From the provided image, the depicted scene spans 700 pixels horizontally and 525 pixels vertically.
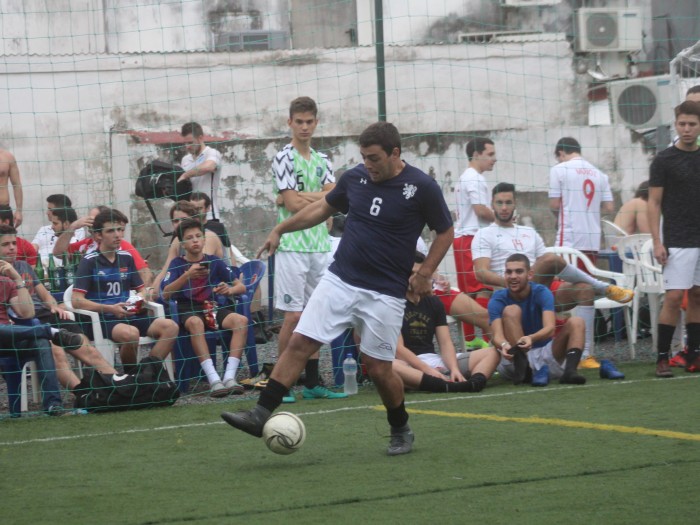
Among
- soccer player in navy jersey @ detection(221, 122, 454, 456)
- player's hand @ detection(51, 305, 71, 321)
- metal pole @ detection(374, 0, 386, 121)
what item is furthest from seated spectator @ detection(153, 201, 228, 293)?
soccer player in navy jersey @ detection(221, 122, 454, 456)

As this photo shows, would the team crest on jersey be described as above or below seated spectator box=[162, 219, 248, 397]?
above

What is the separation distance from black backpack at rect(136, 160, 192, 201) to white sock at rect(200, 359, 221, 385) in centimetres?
246

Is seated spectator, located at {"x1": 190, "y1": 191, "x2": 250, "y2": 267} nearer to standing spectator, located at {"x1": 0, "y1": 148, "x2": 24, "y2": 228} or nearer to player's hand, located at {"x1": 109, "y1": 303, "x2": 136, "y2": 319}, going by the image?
player's hand, located at {"x1": 109, "y1": 303, "x2": 136, "y2": 319}

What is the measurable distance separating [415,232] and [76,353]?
3807mm

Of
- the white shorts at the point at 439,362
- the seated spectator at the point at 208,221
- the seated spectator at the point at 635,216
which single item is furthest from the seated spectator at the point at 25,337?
the seated spectator at the point at 635,216

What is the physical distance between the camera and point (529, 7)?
19953mm

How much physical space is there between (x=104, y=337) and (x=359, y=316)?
12.9ft

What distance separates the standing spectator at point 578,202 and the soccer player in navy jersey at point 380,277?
5.30 metres

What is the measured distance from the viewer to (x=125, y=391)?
28.4 ft

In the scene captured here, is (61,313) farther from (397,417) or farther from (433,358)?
(397,417)

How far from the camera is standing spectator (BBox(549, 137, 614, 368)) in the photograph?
37.3 feet

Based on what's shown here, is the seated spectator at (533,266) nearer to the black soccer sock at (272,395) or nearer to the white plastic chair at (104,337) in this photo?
the white plastic chair at (104,337)

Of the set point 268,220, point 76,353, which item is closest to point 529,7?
point 268,220

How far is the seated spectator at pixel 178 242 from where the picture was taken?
10.2 metres
